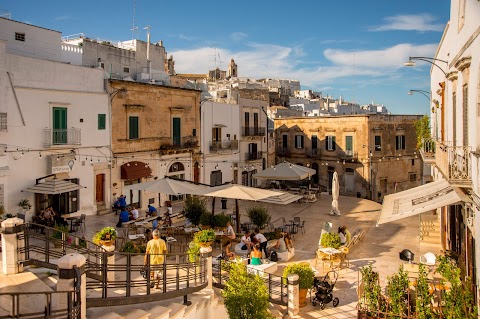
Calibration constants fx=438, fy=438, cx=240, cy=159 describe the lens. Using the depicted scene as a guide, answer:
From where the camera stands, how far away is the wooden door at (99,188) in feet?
75.9

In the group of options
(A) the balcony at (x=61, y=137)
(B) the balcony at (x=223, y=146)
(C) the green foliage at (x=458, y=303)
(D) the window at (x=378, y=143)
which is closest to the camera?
(C) the green foliage at (x=458, y=303)

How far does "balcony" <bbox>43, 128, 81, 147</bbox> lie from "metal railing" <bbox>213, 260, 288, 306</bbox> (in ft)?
39.9

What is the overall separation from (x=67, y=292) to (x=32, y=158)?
1517 cm

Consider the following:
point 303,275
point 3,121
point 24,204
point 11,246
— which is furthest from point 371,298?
point 3,121

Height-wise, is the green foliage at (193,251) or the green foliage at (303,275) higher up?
the green foliage at (193,251)

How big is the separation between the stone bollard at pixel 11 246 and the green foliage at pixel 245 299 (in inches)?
183

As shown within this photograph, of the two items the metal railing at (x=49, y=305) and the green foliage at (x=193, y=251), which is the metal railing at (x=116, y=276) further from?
the metal railing at (x=49, y=305)

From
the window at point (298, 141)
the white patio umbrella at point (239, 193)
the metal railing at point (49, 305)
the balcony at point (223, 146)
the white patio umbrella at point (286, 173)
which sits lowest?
the metal railing at point (49, 305)

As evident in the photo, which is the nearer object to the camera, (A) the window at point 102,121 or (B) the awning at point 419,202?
(B) the awning at point 419,202

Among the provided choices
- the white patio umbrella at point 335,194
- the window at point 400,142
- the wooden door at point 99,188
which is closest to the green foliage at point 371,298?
the white patio umbrella at point 335,194

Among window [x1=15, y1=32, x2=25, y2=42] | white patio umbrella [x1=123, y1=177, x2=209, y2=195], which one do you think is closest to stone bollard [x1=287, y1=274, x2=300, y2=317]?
white patio umbrella [x1=123, y1=177, x2=209, y2=195]

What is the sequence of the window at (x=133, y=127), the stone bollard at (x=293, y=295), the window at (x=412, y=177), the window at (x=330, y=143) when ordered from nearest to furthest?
the stone bollard at (x=293, y=295) → the window at (x=133, y=127) → the window at (x=330, y=143) → the window at (x=412, y=177)

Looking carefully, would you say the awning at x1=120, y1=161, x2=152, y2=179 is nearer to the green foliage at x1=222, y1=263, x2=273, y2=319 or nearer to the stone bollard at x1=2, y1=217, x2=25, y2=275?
the stone bollard at x1=2, y1=217, x2=25, y2=275

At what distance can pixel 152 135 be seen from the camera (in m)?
26.8
